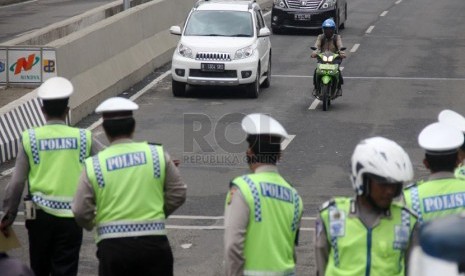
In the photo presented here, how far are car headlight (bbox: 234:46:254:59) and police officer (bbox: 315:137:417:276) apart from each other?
59.0 feet

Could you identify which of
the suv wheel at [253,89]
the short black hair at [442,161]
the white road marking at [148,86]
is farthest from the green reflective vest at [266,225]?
the suv wheel at [253,89]

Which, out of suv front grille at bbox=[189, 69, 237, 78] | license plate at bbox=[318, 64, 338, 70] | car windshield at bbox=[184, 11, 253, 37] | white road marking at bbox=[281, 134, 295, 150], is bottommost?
suv front grille at bbox=[189, 69, 237, 78]

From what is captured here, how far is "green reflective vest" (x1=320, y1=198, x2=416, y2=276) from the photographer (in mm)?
5969

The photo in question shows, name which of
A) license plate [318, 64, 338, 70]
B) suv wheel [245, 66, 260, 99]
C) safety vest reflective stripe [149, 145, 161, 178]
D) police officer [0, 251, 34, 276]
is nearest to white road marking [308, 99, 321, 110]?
license plate [318, 64, 338, 70]

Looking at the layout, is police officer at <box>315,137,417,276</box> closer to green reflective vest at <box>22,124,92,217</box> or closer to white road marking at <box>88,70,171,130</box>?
green reflective vest at <box>22,124,92,217</box>

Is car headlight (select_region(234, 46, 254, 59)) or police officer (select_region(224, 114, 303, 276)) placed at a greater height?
police officer (select_region(224, 114, 303, 276))

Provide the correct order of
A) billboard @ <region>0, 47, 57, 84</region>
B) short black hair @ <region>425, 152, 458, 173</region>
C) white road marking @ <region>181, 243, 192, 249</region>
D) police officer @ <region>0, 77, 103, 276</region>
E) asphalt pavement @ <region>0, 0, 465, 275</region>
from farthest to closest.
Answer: billboard @ <region>0, 47, 57, 84</region>, asphalt pavement @ <region>0, 0, 465, 275</region>, white road marking @ <region>181, 243, 192, 249</region>, police officer @ <region>0, 77, 103, 276</region>, short black hair @ <region>425, 152, 458, 173</region>

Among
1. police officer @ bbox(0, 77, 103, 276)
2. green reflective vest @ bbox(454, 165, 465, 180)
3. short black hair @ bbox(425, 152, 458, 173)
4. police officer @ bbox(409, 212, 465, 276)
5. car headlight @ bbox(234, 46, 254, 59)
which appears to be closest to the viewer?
police officer @ bbox(409, 212, 465, 276)

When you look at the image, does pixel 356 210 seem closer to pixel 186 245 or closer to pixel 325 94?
pixel 186 245

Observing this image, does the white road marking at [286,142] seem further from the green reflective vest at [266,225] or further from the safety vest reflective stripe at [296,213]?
the green reflective vest at [266,225]

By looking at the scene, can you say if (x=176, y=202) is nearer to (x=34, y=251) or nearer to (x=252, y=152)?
(x=252, y=152)

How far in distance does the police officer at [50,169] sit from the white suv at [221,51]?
1524cm

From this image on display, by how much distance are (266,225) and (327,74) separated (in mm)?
16365

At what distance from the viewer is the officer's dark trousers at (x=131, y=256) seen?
7.22 meters
